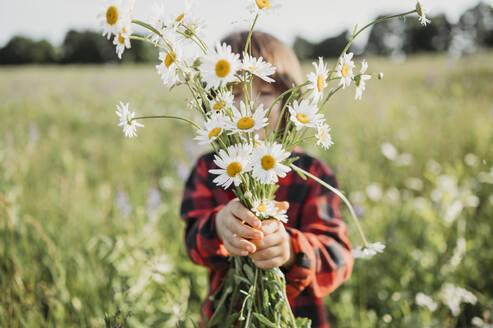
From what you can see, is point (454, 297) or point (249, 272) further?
point (454, 297)

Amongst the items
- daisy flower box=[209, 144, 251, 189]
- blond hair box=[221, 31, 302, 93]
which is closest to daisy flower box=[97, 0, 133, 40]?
daisy flower box=[209, 144, 251, 189]

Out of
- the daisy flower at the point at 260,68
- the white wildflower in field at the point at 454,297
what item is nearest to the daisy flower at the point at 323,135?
the daisy flower at the point at 260,68

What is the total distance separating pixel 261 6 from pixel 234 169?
264 millimetres

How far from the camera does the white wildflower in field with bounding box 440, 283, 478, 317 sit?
1.48m

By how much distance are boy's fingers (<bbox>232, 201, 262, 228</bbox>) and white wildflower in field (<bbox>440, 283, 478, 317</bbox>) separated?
1287 millimetres

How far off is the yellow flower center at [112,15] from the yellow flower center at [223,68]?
163 mm

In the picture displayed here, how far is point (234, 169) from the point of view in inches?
22.1

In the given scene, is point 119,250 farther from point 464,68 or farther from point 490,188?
point 464,68

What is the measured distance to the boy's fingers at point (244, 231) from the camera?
0.68m

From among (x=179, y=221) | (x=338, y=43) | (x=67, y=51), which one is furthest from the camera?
(x=338, y=43)

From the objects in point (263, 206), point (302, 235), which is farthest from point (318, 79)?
point (302, 235)

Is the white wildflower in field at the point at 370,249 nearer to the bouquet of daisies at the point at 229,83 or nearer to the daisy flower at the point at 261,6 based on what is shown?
the bouquet of daisies at the point at 229,83

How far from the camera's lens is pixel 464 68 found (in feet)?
19.1

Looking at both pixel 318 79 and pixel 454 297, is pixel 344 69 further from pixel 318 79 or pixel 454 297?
pixel 454 297
